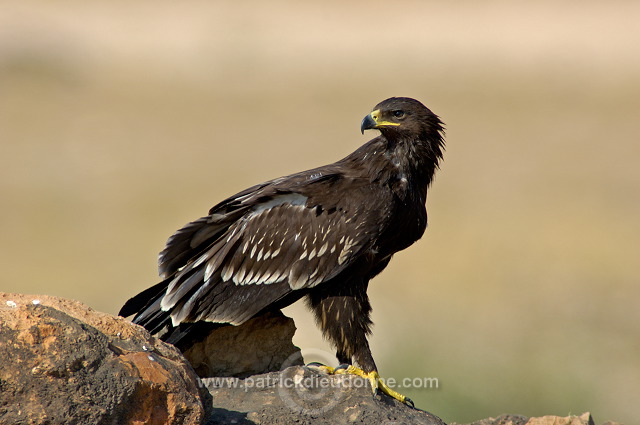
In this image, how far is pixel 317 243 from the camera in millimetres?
7387

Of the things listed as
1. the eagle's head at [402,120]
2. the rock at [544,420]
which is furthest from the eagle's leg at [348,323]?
the eagle's head at [402,120]

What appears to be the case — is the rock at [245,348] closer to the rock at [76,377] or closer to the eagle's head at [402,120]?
the eagle's head at [402,120]

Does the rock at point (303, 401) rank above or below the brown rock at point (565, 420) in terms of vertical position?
above

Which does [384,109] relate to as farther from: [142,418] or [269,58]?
[269,58]

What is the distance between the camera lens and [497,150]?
2630 centimetres

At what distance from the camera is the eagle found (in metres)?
7.29

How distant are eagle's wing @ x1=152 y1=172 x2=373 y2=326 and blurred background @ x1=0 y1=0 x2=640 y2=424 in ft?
18.5

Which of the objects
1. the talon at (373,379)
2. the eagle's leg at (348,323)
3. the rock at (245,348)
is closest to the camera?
the talon at (373,379)

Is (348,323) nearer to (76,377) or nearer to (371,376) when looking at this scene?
(371,376)

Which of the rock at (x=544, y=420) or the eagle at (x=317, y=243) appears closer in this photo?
the rock at (x=544, y=420)

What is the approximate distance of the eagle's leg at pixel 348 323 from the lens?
7277 mm

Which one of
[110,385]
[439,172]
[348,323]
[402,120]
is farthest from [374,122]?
[439,172]

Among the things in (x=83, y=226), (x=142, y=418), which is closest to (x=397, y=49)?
(x=83, y=226)

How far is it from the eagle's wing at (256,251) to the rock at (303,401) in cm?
69
